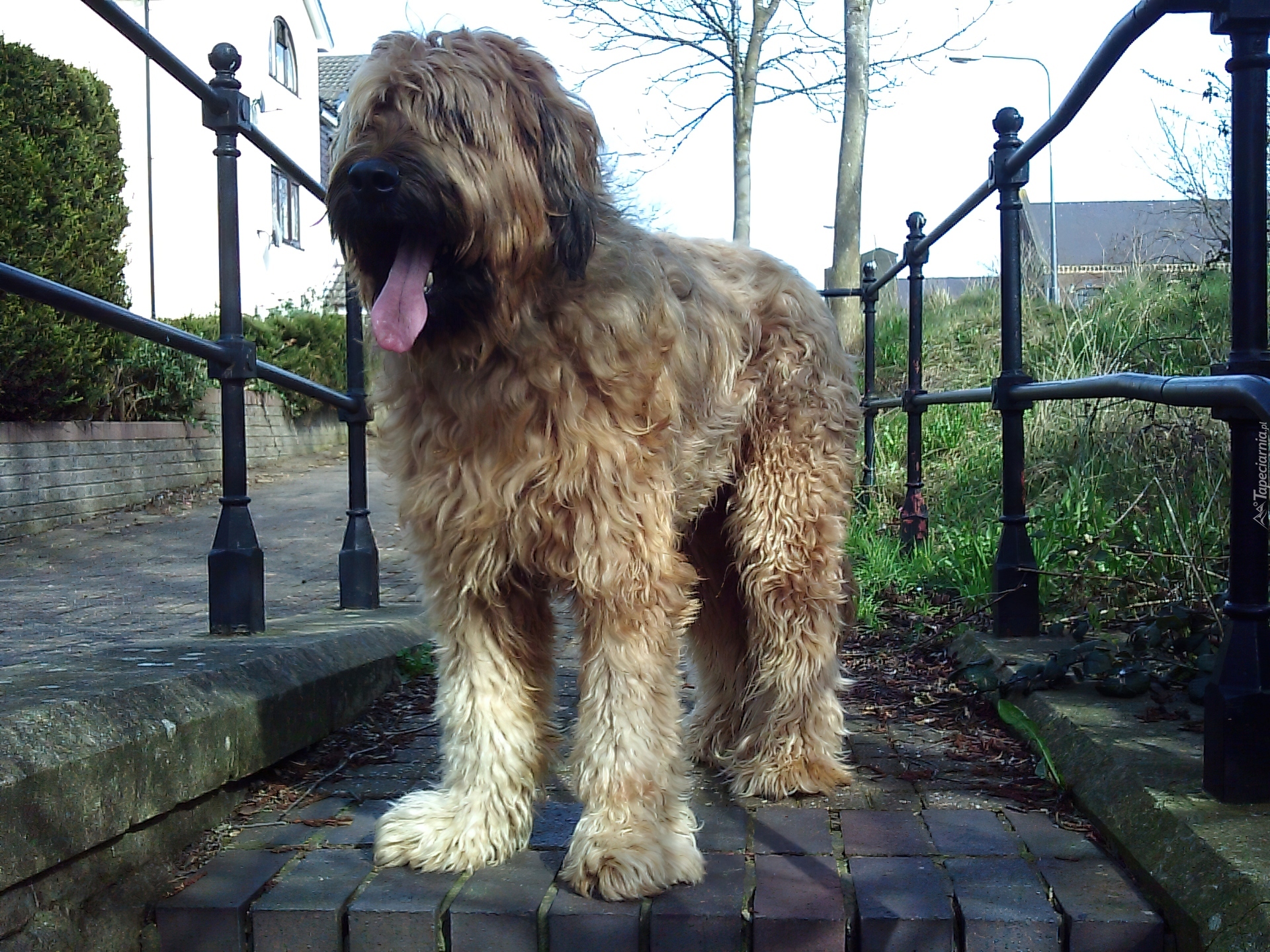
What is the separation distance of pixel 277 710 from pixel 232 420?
3.11 ft

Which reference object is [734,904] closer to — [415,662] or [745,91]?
[415,662]

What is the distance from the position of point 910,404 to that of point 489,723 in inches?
170

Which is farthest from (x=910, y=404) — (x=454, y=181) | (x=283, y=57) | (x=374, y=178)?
(x=283, y=57)

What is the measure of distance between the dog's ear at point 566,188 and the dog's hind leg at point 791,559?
3.12 ft

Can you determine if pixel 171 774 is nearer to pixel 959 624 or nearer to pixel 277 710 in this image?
pixel 277 710

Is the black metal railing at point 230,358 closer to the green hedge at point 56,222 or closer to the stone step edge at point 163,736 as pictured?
the stone step edge at point 163,736

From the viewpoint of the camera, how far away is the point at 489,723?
9.20ft

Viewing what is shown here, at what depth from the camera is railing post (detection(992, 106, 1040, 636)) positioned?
3.96m

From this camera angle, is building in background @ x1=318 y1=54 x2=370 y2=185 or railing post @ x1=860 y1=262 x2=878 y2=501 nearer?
railing post @ x1=860 y1=262 x2=878 y2=501

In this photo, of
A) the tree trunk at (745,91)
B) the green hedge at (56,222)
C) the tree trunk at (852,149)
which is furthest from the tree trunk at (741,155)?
the green hedge at (56,222)

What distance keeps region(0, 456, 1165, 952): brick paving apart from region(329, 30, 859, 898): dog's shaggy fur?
0.36 ft

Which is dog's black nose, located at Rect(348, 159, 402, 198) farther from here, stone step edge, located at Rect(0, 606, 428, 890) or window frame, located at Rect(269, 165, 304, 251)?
window frame, located at Rect(269, 165, 304, 251)

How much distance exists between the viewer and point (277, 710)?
3078 millimetres

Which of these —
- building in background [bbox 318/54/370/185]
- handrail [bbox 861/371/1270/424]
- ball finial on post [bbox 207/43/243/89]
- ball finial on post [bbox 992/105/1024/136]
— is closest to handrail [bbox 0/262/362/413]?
ball finial on post [bbox 207/43/243/89]
